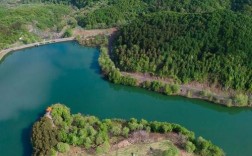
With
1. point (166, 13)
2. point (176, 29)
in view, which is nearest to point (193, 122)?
point (176, 29)

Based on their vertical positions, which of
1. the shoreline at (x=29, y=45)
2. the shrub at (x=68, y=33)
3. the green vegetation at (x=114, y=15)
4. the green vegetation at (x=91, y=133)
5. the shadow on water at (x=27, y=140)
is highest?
the green vegetation at (x=114, y=15)

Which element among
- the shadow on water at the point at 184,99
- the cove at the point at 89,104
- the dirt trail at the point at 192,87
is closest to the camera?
the cove at the point at 89,104

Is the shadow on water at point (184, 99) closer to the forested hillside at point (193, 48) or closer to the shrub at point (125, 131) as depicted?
the forested hillside at point (193, 48)

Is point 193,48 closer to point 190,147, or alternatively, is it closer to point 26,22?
point 190,147

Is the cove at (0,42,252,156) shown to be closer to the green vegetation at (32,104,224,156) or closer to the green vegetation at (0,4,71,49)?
the green vegetation at (32,104,224,156)

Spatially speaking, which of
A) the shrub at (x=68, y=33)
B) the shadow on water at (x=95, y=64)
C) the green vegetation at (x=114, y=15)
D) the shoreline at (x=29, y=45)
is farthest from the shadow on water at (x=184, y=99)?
the green vegetation at (x=114, y=15)

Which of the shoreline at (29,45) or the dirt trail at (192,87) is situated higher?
the dirt trail at (192,87)

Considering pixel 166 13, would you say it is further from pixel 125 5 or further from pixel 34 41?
pixel 34 41

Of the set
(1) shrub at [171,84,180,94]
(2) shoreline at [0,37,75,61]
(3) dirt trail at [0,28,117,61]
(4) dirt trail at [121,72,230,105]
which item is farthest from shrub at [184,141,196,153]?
(2) shoreline at [0,37,75,61]

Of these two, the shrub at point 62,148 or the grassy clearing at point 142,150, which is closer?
the shrub at point 62,148
